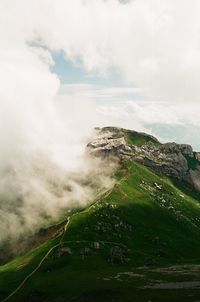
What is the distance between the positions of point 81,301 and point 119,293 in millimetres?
17740

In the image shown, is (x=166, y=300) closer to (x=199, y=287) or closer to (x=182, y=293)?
(x=182, y=293)

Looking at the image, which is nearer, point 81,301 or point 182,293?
point 182,293

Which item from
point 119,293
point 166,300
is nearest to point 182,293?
point 166,300

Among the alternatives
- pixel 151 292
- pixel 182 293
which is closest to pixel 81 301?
pixel 151 292

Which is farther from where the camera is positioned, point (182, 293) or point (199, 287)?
point (199, 287)

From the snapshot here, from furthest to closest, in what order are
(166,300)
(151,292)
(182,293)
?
1. (151,292)
2. (182,293)
3. (166,300)

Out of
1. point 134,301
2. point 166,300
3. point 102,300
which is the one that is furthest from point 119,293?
point 166,300

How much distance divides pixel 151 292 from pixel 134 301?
673 inches

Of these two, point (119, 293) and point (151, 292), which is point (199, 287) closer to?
point (151, 292)

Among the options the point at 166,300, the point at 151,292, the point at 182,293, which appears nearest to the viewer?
the point at 166,300

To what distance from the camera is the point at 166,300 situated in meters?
165

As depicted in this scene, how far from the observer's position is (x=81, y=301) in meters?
199

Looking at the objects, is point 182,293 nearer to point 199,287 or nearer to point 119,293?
point 199,287

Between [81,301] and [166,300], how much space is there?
49515 mm
